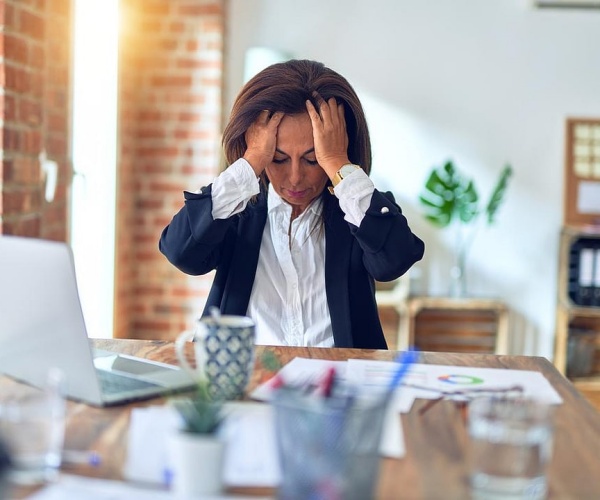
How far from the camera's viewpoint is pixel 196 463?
0.82 metres

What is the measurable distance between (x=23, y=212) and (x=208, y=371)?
1.37 meters

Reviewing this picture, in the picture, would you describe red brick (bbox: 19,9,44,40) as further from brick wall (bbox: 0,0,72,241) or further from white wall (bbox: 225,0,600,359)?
white wall (bbox: 225,0,600,359)

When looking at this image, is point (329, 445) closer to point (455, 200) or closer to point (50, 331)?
point (50, 331)

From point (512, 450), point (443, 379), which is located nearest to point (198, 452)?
point (512, 450)

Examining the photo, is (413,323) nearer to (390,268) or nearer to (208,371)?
(390,268)

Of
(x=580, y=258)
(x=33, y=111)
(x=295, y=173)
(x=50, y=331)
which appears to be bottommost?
(x=580, y=258)

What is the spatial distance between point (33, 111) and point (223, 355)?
1507mm

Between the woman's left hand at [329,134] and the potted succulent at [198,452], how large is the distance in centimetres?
108

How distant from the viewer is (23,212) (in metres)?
2.36

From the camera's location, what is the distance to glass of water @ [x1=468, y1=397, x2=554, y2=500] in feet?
2.78

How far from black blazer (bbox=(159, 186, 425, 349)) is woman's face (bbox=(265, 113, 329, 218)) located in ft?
0.28

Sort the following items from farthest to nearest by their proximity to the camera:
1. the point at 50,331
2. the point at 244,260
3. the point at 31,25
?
the point at 31,25 → the point at 244,260 → the point at 50,331

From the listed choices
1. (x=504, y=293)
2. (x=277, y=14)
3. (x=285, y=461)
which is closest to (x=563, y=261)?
(x=504, y=293)

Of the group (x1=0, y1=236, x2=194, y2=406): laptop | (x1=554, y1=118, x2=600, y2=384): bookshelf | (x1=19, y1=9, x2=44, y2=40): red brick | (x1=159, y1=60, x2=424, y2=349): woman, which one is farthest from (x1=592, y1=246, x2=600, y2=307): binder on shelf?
(x1=0, y1=236, x2=194, y2=406): laptop
